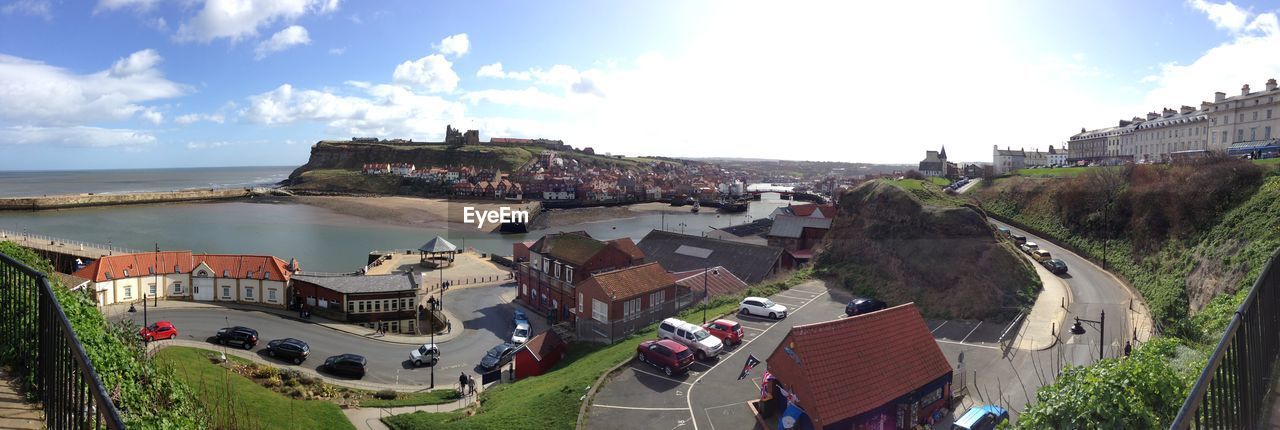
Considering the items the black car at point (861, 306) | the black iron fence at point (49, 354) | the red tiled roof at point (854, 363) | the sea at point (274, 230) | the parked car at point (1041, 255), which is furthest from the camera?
the sea at point (274, 230)

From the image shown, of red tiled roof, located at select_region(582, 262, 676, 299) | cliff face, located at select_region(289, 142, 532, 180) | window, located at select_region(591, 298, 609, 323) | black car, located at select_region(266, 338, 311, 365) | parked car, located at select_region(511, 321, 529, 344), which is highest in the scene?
cliff face, located at select_region(289, 142, 532, 180)

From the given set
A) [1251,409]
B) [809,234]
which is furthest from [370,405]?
[809,234]

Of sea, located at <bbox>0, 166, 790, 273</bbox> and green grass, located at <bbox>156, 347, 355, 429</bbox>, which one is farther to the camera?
sea, located at <bbox>0, 166, 790, 273</bbox>

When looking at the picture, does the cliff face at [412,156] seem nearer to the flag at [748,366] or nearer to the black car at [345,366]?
the black car at [345,366]

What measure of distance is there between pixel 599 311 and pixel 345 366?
8.28 metres

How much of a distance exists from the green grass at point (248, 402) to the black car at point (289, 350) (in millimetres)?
2826

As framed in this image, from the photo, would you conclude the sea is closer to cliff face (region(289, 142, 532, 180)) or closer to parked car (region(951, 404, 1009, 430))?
parked car (region(951, 404, 1009, 430))

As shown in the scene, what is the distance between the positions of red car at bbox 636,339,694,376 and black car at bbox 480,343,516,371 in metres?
6.68

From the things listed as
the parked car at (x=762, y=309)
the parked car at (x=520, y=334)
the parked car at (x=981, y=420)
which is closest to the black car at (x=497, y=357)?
the parked car at (x=520, y=334)

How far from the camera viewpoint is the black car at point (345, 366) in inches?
738

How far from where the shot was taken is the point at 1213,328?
10656 mm

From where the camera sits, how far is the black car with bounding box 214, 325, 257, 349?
1992 cm

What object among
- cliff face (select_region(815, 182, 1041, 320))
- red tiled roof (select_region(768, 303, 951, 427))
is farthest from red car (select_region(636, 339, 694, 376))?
cliff face (select_region(815, 182, 1041, 320))

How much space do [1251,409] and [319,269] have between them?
45.6 metres
